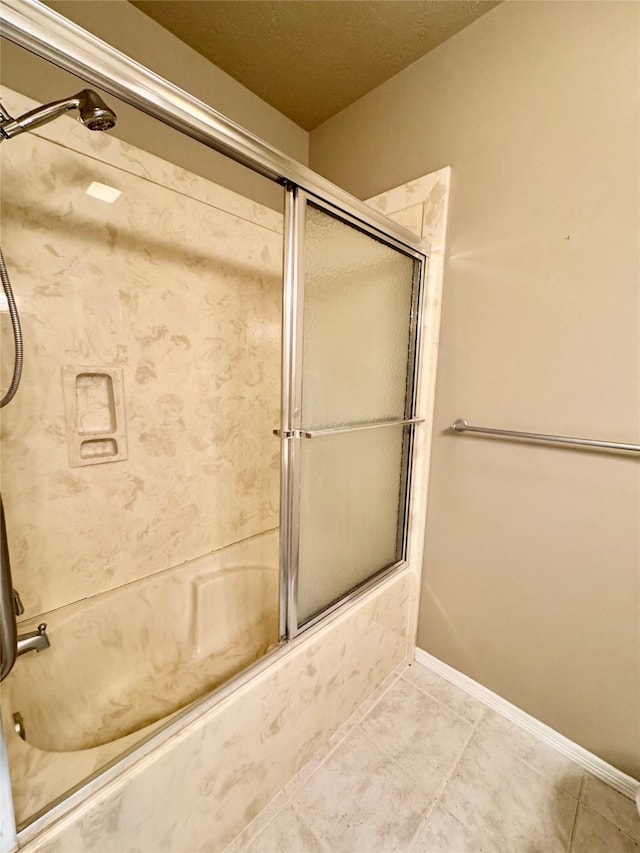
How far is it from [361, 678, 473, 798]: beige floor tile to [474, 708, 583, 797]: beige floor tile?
0.21 ft

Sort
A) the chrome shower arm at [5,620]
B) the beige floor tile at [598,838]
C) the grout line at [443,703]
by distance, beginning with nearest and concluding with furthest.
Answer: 1. the chrome shower arm at [5,620]
2. the beige floor tile at [598,838]
3. the grout line at [443,703]

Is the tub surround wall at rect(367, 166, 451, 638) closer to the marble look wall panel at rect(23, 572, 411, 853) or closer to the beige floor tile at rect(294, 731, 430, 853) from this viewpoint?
the marble look wall panel at rect(23, 572, 411, 853)

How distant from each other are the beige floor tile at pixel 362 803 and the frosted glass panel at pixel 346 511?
48cm

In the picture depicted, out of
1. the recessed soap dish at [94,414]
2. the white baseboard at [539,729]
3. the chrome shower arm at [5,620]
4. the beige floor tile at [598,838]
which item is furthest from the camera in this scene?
the recessed soap dish at [94,414]

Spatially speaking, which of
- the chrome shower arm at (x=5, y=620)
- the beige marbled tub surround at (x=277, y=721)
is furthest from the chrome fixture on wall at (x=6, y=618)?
the beige marbled tub surround at (x=277, y=721)

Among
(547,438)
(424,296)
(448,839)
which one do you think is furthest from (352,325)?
(448,839)

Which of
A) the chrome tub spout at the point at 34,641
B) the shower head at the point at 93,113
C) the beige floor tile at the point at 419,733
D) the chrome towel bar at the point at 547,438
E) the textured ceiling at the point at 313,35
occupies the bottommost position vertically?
the beige floor tile at the point at 419,733

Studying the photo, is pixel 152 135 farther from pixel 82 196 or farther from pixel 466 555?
pixel 466 555

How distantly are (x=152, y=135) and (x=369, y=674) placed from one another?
A: 210 centimetres

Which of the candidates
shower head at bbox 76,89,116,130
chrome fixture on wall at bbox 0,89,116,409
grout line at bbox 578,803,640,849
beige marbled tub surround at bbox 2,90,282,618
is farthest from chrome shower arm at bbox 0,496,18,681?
grout line at bbox 578,803,640,849

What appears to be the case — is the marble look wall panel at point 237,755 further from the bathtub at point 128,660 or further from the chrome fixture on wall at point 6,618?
the chrome fixture on wall at point 6,618

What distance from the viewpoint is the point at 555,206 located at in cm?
105

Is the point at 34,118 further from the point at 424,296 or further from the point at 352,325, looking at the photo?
the point at 424,296

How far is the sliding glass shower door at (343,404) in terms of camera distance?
965 millimetres
